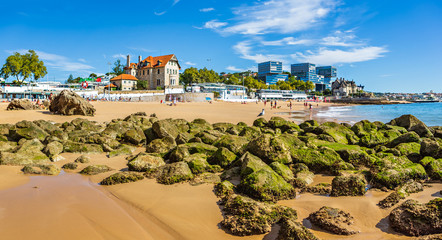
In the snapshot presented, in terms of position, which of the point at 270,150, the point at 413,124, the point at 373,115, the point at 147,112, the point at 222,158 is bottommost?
the point at 373,115

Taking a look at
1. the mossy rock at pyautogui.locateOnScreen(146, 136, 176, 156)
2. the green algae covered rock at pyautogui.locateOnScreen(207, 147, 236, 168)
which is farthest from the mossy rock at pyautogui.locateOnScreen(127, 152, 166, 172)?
the green algae covered rock at pyautogui.locateOnScreen(207, 147, 236, 168)

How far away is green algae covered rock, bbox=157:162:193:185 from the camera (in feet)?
21.4

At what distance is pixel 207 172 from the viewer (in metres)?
7.42

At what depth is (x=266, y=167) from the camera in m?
6.59

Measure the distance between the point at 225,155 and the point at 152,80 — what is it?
72345mm

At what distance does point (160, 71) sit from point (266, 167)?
235 ft

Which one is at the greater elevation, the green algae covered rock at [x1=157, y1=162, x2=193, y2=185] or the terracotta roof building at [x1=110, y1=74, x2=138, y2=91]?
the terracotta roof building at [x1=110, y1=74, x2=138, y2=91]

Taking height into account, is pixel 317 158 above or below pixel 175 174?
above

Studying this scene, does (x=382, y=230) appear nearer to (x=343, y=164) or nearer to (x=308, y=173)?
(x=308, y=173)

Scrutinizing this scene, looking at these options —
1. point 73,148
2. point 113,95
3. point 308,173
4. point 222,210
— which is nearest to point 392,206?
point 308,173

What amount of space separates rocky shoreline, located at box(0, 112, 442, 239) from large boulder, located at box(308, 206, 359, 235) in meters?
0.02

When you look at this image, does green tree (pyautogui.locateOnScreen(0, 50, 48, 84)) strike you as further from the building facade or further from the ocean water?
the ocean water

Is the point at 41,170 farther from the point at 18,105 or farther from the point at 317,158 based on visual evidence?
the point at 18,105

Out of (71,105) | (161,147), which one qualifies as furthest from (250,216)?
(71,105)
